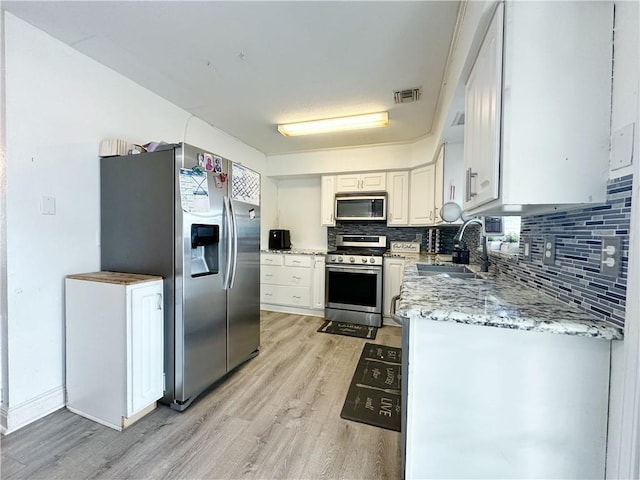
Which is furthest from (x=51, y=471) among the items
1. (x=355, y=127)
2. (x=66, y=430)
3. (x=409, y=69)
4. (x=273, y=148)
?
(x=273, y=148)

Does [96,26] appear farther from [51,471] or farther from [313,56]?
[51,471]

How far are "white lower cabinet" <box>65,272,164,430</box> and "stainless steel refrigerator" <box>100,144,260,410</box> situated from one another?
0.32ft

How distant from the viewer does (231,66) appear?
2.06m

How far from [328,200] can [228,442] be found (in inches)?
125

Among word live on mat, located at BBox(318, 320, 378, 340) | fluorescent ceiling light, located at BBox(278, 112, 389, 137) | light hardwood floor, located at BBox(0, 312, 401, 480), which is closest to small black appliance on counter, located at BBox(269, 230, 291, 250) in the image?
word live on mat, located at BBox(318, 320, 378, 340)

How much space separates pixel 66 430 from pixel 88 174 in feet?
5.43

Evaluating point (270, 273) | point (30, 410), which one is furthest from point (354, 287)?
point (30, 410)

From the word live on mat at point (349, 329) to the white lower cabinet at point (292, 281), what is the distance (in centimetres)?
38

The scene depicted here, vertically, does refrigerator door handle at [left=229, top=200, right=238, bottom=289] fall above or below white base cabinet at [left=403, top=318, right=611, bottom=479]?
above

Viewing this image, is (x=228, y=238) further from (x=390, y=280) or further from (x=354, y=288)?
(x=390, y=280)

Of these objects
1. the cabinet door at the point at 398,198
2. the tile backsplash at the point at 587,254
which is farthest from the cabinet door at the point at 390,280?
the tile backsplash at the point at 587,254

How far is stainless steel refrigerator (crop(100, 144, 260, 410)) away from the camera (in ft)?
5.77

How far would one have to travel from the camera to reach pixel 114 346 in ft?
5.25

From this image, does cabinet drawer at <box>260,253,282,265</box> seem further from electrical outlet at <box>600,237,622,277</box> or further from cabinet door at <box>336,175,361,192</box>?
electrical outlet at <box>600,237,622,277</box>
